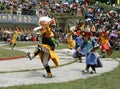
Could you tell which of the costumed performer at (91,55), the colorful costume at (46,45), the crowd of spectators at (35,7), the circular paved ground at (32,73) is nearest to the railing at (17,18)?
the crowd of spectators at (35,7)

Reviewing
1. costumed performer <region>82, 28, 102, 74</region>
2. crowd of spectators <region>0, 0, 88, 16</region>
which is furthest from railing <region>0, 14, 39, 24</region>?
costumed performer <region>82, 28, 102, 74</region>

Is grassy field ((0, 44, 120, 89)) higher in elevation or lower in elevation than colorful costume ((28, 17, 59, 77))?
lower

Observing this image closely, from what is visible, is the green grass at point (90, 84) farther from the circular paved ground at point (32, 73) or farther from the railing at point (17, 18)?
the railing at point (17, 18)

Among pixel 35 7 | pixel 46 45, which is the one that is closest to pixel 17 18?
pixel 35 7

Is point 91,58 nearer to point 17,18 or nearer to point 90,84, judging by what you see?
point 90,84

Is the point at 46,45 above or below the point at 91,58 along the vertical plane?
above

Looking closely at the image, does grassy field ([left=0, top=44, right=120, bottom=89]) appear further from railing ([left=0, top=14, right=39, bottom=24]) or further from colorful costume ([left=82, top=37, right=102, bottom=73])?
railing ([left=0, top=14, right=39, bottom=24])

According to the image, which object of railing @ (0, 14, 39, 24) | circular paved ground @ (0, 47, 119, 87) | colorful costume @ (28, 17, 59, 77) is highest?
colorful costume @ (28, 17, 59, 77)

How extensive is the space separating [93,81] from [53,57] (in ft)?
5.25

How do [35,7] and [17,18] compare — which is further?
[35,7]

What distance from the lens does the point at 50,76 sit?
13.8 m

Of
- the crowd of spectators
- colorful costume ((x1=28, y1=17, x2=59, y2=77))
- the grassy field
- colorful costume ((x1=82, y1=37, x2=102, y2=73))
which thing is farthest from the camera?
the crowd of spectators

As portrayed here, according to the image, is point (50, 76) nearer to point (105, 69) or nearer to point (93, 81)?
point (93, 81)

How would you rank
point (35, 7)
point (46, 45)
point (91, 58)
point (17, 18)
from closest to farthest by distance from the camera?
point (46, 45), point (91, 58), point (17, 18), point (35, 7)
